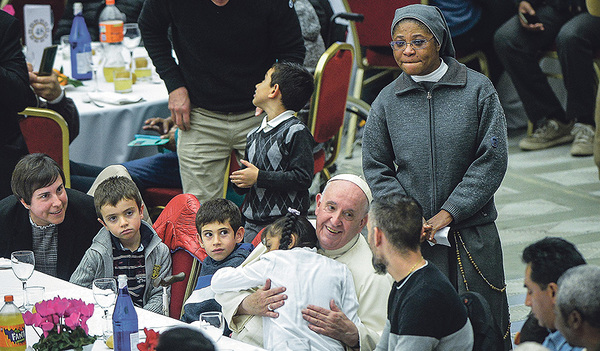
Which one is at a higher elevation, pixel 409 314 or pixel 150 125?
pixel 409 314

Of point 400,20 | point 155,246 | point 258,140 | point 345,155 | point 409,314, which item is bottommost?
point 345,155

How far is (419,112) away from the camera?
9.54ft

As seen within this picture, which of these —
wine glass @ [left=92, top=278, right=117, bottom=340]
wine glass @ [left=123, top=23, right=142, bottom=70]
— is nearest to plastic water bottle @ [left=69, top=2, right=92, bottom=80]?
wine glass @ [left=123, top=23, right=142, bottom=70]

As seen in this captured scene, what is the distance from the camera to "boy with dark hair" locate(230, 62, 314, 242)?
341cm

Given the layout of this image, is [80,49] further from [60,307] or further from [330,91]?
[60,307]

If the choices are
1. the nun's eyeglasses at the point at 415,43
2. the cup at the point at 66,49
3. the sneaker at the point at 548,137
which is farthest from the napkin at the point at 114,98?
the sneaker at the point at 548,137

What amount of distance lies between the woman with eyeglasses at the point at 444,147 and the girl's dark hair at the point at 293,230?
29cm

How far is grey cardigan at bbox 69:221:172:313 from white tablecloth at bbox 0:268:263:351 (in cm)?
11

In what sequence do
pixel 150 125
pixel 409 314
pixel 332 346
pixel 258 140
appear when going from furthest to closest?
pixel 150 125, pixel 258 140, pixel 332 346, pixel 409 314

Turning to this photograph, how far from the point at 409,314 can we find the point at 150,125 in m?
2.49

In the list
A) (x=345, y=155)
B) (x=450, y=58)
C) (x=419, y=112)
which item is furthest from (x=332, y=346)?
(x=345, y=155)

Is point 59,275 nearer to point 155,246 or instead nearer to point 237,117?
point 155,246

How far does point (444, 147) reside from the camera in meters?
2.88

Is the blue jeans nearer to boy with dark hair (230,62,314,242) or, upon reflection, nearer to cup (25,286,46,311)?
boy with dark hair (230,62,314,242)
